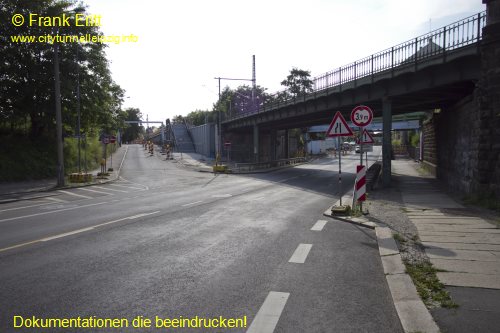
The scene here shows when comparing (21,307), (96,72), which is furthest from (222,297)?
(96,72)

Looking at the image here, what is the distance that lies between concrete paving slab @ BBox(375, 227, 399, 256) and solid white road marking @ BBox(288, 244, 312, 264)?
132 centimetres

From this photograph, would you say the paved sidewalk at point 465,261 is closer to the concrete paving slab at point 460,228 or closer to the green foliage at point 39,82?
the concrete paving slab at point 460,228

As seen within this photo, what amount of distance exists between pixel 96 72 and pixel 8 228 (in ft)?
78.9

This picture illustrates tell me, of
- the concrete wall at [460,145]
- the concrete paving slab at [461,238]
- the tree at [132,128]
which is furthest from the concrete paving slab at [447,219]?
the tree at [132,128]

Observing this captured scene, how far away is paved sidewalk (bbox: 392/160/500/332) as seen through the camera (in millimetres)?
3912

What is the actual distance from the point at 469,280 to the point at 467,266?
0.71 meters

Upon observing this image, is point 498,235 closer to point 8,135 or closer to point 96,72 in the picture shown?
point 96,72

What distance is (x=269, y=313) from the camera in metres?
4.09

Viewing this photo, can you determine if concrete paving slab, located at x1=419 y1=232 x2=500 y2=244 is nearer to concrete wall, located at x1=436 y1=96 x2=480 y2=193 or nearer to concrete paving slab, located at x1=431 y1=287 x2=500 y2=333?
concrete paving slab, located at x1=431 y1=287 x2=500 y2=333

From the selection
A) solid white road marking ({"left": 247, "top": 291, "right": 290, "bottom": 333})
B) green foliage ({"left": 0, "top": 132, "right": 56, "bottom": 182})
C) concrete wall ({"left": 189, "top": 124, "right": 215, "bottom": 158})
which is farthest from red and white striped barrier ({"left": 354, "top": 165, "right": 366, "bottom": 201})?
concrete wall ({"left": 189, "top": 124, "right": 215, "bottom": 158})

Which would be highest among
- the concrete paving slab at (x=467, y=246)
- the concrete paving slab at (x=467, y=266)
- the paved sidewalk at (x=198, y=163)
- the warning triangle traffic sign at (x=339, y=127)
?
the warning triangle traffic sign at (x=339, y=127)

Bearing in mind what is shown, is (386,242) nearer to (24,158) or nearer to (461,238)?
(461,238)

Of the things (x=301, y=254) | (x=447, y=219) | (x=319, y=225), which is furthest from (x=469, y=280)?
(x=447, y=219)

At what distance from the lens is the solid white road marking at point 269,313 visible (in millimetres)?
3736
